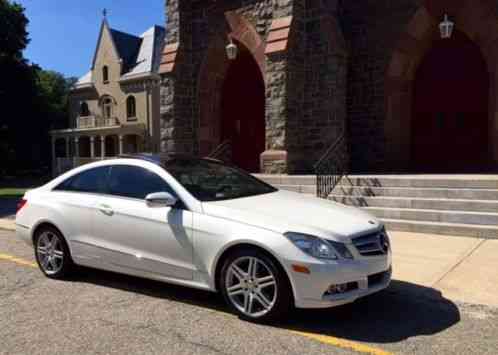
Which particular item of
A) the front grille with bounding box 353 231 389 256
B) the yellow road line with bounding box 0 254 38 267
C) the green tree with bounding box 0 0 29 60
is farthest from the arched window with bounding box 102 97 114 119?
the front grille with bounding box 353 231 389 256

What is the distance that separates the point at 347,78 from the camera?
1429 centimetres

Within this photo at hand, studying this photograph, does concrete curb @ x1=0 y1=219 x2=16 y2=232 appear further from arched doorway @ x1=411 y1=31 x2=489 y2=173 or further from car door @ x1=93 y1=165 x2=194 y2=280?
arched doorway @ x1=411 y1=31 x2=489 y2=173

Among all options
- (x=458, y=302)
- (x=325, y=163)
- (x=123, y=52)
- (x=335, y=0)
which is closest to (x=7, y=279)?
(x=458, y=302)

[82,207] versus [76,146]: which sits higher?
[76,146]

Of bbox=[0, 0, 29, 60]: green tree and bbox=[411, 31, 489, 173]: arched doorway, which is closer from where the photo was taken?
bbox=[411, 31, 489, 173]: arched doorway

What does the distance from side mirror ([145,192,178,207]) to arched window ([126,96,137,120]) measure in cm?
3564

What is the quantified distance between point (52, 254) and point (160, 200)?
2.18 metres

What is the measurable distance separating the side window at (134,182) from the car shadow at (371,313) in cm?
114

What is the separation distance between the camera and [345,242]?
13.5ft

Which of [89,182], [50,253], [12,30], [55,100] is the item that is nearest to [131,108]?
[12,30]

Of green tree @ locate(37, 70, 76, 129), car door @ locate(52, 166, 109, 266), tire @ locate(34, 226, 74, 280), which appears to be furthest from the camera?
green tree @ locate(37, 70, 76, 129)

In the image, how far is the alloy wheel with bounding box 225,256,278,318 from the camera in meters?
4.16

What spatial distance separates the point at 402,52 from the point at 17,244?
1121 cm

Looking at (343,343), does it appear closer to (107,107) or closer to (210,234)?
(210,234)
